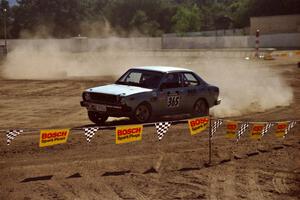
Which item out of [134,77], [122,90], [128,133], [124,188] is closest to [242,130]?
[122,90]

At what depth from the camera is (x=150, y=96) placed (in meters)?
12.9

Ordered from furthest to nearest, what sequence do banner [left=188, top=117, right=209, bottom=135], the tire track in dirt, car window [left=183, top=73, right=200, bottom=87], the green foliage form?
the green foliage, car window [left=183, top=73, right=200, bottom=87], banner [left=188, top=117, right=209, bottom=135], the tire track in dirt

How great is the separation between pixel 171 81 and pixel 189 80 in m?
0.86

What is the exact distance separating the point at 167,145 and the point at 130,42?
54.1 m

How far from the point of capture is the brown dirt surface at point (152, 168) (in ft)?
26.1

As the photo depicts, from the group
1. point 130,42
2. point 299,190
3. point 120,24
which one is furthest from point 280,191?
point 120,24

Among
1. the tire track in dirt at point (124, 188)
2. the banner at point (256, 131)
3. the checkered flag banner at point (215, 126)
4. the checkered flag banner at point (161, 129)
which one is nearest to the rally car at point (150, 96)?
the checkered flag banner at point (161, 129)

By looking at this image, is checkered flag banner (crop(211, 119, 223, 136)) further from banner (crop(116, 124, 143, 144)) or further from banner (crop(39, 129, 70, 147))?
banner (crop(39, 129, 70, 147))

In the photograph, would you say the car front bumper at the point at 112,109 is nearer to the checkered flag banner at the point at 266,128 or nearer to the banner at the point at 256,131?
the banner at the point at 256,131

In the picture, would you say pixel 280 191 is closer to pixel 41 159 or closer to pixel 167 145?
pixel 167 145

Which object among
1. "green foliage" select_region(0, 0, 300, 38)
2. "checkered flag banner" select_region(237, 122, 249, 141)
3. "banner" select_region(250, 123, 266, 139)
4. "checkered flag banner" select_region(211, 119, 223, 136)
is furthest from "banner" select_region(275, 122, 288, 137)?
"green foliage" select_region(0, 0, 300, 38)

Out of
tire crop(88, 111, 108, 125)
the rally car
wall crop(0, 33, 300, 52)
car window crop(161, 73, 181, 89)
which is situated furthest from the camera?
wall crop(0, 33, 300, 52)

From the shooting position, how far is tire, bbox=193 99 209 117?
14375mm

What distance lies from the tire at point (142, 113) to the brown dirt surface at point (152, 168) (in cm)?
45
